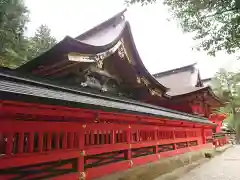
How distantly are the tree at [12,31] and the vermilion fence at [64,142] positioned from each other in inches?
646

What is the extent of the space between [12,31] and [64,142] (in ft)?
63.0

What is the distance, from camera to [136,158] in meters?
8.05

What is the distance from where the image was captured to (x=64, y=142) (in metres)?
5.29

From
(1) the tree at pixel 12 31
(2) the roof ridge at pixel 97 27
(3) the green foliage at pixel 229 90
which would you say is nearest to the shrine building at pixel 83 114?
(2) the roof ridge at pixel 97 27

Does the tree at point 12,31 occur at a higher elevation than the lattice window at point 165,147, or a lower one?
higher

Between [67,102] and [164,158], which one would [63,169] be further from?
[164,158]

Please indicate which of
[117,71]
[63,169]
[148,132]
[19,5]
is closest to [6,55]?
[19,5]

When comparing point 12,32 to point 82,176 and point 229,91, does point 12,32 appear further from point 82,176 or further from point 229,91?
point 229,91

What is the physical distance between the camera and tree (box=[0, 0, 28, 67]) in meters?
19.2

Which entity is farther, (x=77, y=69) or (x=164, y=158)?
(x=164, y=158)

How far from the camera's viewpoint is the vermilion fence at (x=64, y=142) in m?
4.18

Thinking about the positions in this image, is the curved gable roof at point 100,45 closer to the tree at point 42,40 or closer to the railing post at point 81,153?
the railing post at point 81,153

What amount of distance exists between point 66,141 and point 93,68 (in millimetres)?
3690

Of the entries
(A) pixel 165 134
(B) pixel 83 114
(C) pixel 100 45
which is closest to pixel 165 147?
(A) pixel 165 134
